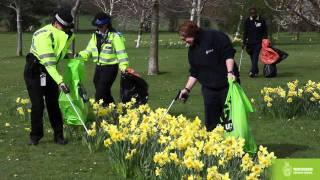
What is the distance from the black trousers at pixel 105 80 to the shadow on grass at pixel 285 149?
264cm

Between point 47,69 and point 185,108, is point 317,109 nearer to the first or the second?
point 185,108

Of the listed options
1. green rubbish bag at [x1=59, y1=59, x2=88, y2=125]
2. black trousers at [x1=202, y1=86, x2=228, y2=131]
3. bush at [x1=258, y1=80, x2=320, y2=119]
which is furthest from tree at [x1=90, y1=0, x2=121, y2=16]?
black trousers at [x1=202, y1=86, x2=228, y2=131]

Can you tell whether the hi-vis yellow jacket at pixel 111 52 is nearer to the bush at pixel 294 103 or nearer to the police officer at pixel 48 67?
the police officer at pixel 48 67

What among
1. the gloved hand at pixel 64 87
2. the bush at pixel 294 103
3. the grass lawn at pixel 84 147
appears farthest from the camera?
the bush at pixel 294 103

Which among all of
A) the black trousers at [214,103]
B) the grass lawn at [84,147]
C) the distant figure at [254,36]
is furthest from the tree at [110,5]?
the black trousers at [214,103]

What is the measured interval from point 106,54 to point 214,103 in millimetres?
2442

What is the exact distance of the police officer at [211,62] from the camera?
7.19 m

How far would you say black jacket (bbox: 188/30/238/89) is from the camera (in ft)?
23.8

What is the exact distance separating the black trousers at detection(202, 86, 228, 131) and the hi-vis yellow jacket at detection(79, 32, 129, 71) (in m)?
2.08

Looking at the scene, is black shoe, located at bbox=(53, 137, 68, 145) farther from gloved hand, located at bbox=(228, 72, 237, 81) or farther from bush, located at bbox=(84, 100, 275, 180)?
gloved hand, located at bbox=(228, 72, 237, 81)

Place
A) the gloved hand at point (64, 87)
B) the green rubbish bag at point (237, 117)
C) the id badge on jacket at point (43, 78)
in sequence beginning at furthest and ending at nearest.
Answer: the id badge on jacket at point (43, 78), the gloved hand at point (64, 87), the green rubbish bag at point (237, 117)

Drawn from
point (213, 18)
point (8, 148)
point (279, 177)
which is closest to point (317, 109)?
point (8, 148)

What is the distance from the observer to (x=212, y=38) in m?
7.25

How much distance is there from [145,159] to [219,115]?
1.57 meters
